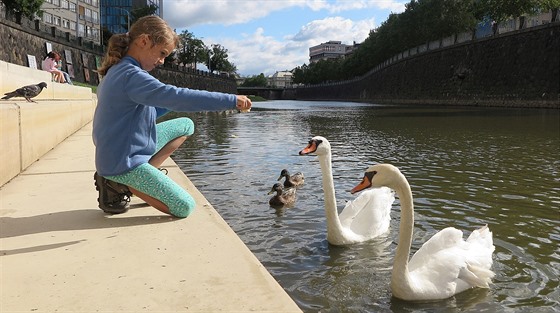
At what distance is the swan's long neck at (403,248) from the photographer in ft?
12.2

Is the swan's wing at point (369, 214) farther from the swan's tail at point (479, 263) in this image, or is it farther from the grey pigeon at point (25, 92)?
the grey pigeon at point (25, 92)

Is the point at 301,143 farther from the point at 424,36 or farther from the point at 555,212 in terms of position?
the point at 424,36

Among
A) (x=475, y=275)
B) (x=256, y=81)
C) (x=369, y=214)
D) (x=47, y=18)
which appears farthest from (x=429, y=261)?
(x=256, y=81)

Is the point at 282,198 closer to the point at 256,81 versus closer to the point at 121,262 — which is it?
the point at 121,262

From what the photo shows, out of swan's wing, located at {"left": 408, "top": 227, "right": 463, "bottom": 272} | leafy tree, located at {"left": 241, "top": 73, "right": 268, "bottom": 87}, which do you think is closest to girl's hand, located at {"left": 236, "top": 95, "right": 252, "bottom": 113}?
swan's wing, located at {"left": 408, "top": 227, "right": 463, "bottom": 272}

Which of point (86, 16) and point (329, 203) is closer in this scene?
point (329, 203)

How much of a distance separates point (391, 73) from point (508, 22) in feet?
87.9

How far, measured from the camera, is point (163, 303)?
2.29m

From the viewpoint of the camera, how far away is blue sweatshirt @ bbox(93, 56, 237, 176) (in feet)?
11.0

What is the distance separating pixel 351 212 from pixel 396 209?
1.28 metres

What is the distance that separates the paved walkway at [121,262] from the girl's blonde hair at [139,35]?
1.19 metres

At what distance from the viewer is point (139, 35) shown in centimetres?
359

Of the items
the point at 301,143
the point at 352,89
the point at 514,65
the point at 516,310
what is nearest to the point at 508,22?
the point at 514,65

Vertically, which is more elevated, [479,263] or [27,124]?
[27,124]
